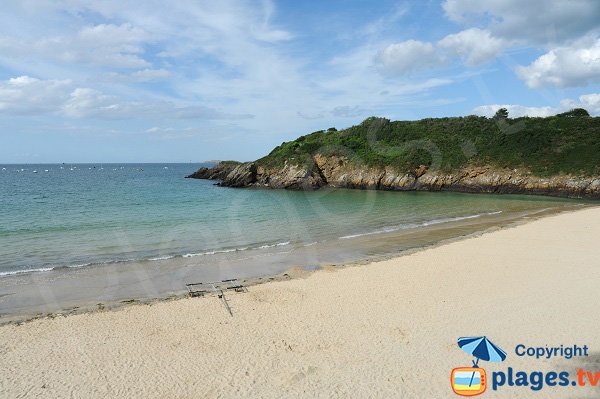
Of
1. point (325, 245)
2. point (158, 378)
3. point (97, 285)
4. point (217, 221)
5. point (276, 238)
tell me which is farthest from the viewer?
point (217, 221)

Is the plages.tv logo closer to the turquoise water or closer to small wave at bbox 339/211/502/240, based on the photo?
the turquoise water

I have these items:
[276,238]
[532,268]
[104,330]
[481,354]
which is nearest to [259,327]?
[104,330]

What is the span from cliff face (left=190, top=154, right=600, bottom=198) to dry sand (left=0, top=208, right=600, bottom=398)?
38048 millimetres

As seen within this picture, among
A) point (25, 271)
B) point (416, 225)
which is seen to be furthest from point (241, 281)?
point (416, 225)

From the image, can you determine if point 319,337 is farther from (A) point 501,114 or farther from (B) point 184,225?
(A) point 501,114

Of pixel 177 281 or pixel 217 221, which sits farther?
pixel 217 221

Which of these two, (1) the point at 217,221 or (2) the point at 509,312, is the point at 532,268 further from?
(1) the point at 217,221

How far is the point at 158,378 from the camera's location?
25.0ft

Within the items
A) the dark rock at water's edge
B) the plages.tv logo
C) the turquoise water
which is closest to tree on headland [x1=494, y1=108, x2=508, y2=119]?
the turquoise water

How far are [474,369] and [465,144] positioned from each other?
56676 millimetres

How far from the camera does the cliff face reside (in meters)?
46.3

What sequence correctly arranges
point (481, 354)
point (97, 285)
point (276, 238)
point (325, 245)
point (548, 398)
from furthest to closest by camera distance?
point (276, 238) → point (325, 245) → point (97, 285) → point (481, 354) → point (548, 398)

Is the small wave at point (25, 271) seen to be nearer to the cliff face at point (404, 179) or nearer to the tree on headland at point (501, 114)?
the cliff face at point (404, 179)

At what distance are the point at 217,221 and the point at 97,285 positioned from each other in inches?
522
